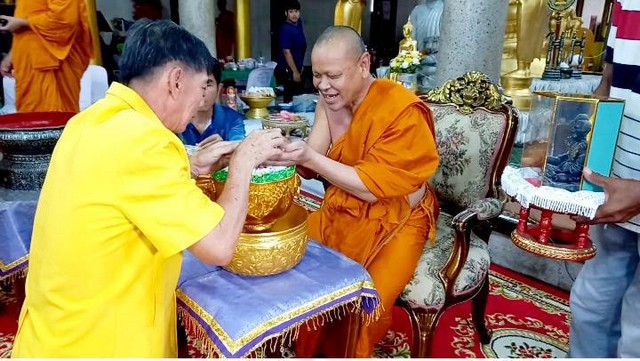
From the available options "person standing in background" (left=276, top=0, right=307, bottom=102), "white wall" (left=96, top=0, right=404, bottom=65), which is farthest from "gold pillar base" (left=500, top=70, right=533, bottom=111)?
"white wall" (left=96, top=0, right=404, bottom=65)

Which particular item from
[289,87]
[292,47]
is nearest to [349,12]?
[292,47]

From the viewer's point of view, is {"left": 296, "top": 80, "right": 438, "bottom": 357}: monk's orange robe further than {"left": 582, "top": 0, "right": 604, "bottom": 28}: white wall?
No

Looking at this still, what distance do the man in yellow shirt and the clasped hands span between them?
0.16 ft

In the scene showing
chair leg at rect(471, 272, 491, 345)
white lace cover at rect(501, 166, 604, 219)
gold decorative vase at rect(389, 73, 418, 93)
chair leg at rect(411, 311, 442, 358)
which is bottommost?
chair leg at rect(471, 272, 491, 345)

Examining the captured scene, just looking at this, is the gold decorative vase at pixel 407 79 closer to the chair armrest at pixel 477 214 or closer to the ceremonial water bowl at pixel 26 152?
the chair armrest at pixel 477 214

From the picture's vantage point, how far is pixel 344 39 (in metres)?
1.72

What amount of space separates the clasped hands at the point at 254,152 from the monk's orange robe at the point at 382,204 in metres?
0.30

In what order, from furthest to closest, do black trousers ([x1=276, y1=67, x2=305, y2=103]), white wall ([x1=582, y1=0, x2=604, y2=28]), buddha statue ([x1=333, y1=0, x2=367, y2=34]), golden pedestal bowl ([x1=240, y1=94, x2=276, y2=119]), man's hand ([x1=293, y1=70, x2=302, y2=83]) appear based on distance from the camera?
1. white wall ([x1=582, y1=0, x2=604, y2=28])
2. black trousers ([x1=276, y1=67, x2=305, y2=103])
3. man's hand ([x1=293, y1=70, x2=302, y2=83])
4. buddha statue ([x1=333, y1=0, x2=367, y2=34])
5. golden pedestal bowl ([x1=240, y1=94, x2=276, y2=119])

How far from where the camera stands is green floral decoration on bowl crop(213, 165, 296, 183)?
4.20ft

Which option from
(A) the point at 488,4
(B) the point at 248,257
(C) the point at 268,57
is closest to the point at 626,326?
(B) the point at 248,257

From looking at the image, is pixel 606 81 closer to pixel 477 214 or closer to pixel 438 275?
pixel 477 214

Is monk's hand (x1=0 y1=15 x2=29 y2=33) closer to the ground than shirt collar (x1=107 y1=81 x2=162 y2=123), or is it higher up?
higher up

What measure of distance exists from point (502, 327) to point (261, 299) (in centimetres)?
155

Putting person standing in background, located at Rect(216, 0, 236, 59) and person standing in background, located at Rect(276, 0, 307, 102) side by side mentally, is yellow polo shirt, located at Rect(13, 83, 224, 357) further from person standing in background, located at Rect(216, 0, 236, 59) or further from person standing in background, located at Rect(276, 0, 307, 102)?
person standing in background, located at Rect(216, 0, 236, 59)
